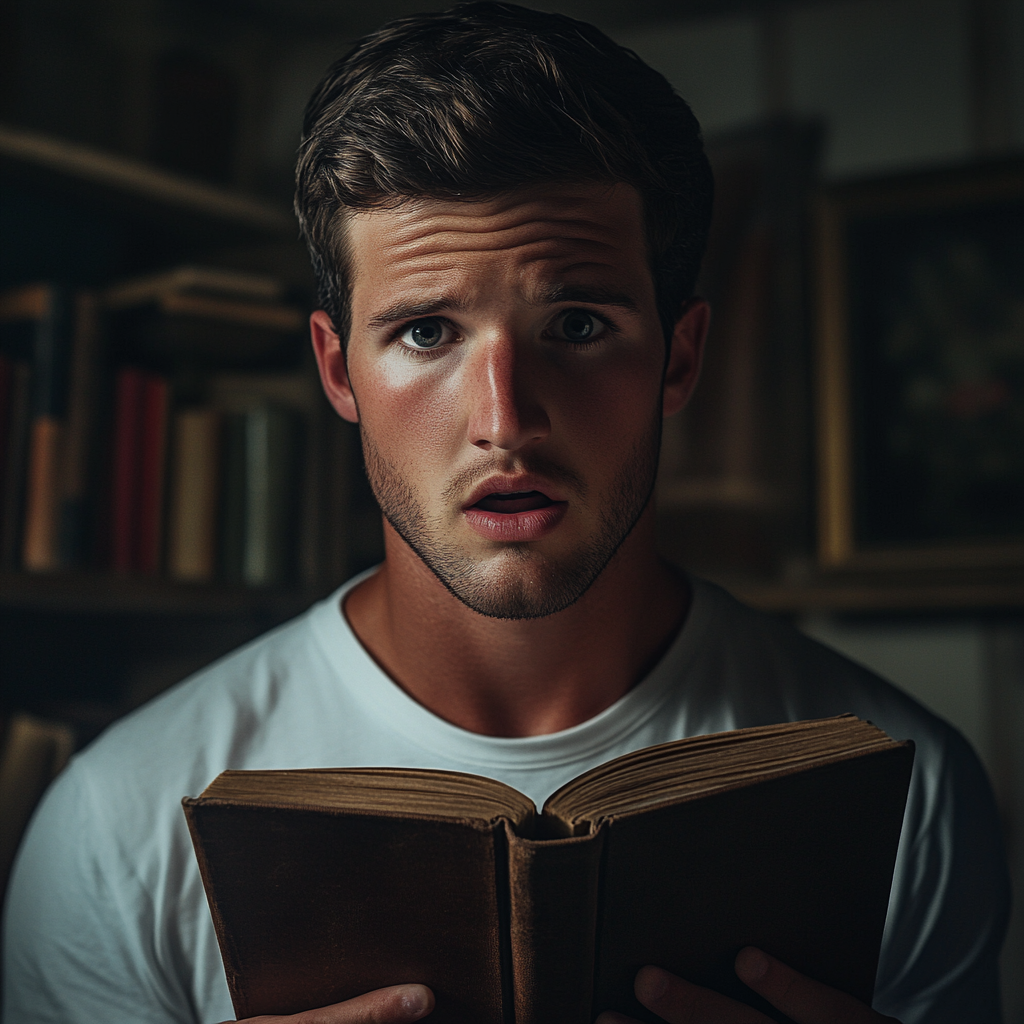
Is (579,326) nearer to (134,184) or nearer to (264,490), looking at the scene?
(264,490)

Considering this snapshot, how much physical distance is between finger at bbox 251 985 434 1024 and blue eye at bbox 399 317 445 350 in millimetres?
→ 395

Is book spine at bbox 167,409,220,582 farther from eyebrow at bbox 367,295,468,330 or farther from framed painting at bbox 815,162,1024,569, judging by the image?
framed painting at bbox 815,162,1024,569

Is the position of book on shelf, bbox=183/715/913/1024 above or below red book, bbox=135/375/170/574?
below

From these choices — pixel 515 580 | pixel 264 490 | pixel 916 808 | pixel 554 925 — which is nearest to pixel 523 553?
pixel 515 580

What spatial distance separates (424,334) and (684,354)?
232mm

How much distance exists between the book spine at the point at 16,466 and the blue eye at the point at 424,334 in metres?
0.59

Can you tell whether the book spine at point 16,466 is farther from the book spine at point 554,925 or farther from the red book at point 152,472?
the book spine at point 554,925

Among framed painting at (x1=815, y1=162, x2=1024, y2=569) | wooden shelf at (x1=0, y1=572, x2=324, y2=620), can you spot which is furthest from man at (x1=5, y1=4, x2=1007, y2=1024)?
framed painting at (x1=815, y1=162, x2=1024, y2=569)

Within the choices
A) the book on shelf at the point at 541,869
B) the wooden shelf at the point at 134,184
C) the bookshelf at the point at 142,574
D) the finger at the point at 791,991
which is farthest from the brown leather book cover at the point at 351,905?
the wooden shelf at the point at 134,184

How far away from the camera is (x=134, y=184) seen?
121 centimetres

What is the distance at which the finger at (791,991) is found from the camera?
0.58 meters

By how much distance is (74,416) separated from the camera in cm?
109

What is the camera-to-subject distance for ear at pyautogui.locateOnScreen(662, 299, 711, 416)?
775mm

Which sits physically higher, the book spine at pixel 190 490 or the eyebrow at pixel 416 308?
the eyebrow at pixel 416 308
